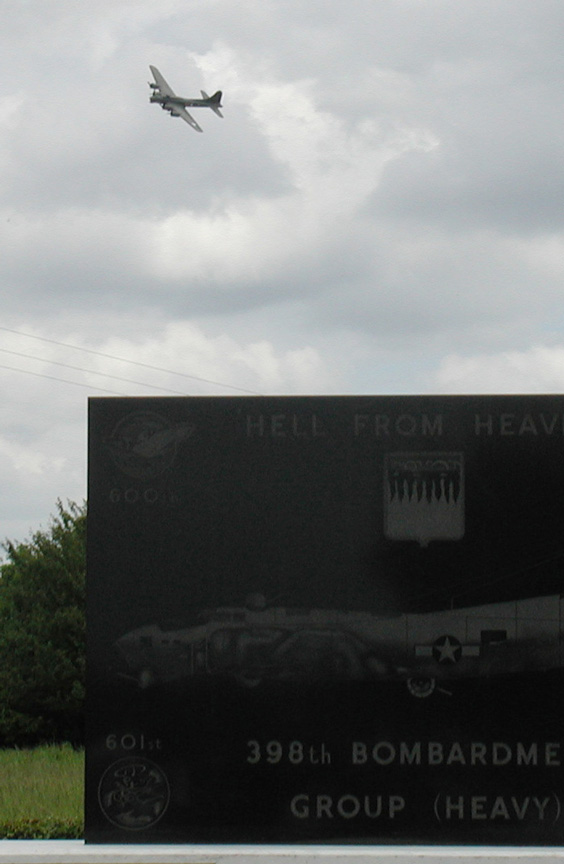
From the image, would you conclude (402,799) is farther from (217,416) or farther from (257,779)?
(217,416)

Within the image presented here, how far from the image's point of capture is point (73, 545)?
26125 mm

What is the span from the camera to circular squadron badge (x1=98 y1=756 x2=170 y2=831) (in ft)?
34.1

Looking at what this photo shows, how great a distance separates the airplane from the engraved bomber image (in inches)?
730

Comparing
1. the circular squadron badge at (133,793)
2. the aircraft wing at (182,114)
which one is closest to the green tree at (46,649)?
the aircraft wing at (182,114)

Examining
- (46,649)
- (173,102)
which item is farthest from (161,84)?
(46,649)

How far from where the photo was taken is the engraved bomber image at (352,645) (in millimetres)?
10398

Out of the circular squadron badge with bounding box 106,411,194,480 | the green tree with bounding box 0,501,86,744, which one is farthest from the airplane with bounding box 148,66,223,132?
the circular squadron badge with bounding box 106,411,194,480

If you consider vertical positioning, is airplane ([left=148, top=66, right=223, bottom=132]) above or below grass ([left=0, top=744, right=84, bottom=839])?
above

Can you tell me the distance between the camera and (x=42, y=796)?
13547 millimetres

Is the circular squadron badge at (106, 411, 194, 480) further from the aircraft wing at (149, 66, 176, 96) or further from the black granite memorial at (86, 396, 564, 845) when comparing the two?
the aircraft wing at (149, 66, 176, 96)

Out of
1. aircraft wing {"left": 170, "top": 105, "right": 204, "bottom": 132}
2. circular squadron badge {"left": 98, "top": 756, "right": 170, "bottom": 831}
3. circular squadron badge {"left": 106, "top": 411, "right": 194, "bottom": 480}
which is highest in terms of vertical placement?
aircraft wing {"left": 170, "top": 105, "right": 204, "bottom": 132}

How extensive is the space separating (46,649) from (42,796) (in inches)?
462

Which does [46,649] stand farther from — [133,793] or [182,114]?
[133,793]

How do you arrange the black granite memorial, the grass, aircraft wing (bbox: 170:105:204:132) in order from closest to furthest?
Answer: the black granite memorial < the grass < aircraft wing (bbox: 170:105:204:132)
